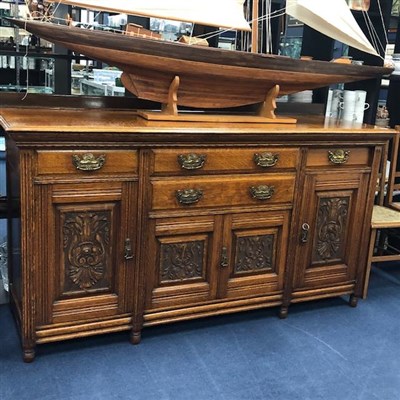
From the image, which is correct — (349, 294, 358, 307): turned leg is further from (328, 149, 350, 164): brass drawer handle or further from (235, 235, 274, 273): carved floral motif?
(328, 149, 350, 164): brass drawer handle

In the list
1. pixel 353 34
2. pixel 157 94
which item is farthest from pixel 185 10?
pixel 353 34

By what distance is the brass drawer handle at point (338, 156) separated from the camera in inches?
94.6

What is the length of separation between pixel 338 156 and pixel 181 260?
2.84 ft

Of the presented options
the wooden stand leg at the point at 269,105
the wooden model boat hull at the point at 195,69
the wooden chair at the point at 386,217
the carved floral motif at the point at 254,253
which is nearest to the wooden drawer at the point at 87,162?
the wooden model boat hull at the point at 195,69

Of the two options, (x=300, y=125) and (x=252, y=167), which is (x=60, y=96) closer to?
(x=252, y=167)

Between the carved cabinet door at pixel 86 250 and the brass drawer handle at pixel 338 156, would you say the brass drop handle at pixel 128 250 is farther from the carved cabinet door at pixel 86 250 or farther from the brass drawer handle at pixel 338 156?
the brass drawer handle at pixel 338 156

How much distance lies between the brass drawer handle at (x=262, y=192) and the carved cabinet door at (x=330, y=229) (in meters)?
0.19

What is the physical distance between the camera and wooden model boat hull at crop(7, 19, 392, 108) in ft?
6.54

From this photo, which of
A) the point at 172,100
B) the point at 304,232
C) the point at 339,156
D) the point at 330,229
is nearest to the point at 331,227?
the point at 330,229

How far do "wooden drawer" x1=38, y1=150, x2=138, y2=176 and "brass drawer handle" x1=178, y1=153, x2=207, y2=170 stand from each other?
19 cm

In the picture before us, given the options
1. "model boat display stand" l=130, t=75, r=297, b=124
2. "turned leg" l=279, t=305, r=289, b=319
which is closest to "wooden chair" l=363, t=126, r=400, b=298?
"turned leg" l=279, t=305, r=289, b=319

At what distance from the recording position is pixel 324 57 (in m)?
3.04

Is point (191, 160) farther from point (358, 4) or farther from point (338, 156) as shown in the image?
point (358, 4)

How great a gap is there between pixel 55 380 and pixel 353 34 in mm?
1938
